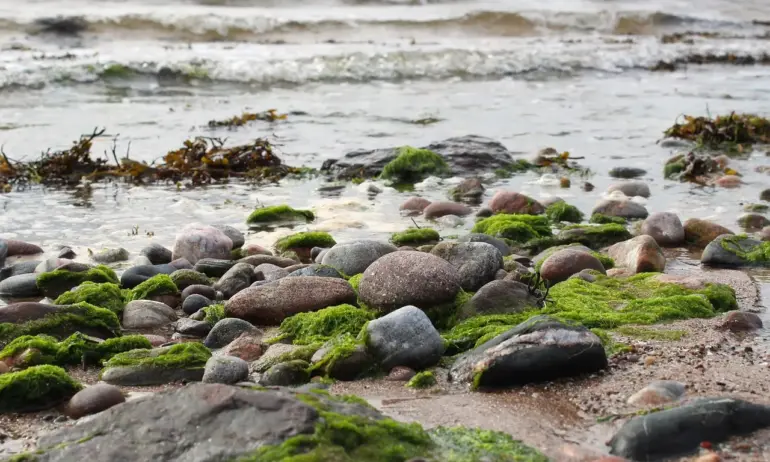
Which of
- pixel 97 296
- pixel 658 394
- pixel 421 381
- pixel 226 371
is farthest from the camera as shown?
pixel 97 296

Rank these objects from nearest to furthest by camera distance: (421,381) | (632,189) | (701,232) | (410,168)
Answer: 1. (421,381)
2. (701,232)
3. (632,189)
4. (410,168)

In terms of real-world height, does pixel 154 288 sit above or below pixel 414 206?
above

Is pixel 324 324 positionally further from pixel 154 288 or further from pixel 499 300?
pixel 154 288

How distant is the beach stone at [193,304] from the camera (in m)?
4.05

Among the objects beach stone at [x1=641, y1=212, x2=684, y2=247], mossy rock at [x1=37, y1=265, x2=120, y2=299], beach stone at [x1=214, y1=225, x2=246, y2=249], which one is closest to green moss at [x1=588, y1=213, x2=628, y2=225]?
beach stone at [x1=641, y1=212, x2=684, y2=247]

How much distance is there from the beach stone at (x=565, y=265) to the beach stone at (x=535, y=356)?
147 centimetres

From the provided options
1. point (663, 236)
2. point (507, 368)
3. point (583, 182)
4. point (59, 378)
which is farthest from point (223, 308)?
point (583, 182)

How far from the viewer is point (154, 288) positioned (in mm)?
4176

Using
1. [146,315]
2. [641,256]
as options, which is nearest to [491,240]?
[641,256]

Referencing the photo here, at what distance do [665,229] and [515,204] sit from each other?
107 cm

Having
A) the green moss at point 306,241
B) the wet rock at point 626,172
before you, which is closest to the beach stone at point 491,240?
the green moss at point 306,241

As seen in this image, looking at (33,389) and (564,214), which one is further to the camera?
(564,214)

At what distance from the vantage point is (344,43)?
18125 mm

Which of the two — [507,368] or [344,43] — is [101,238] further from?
[344,43]
